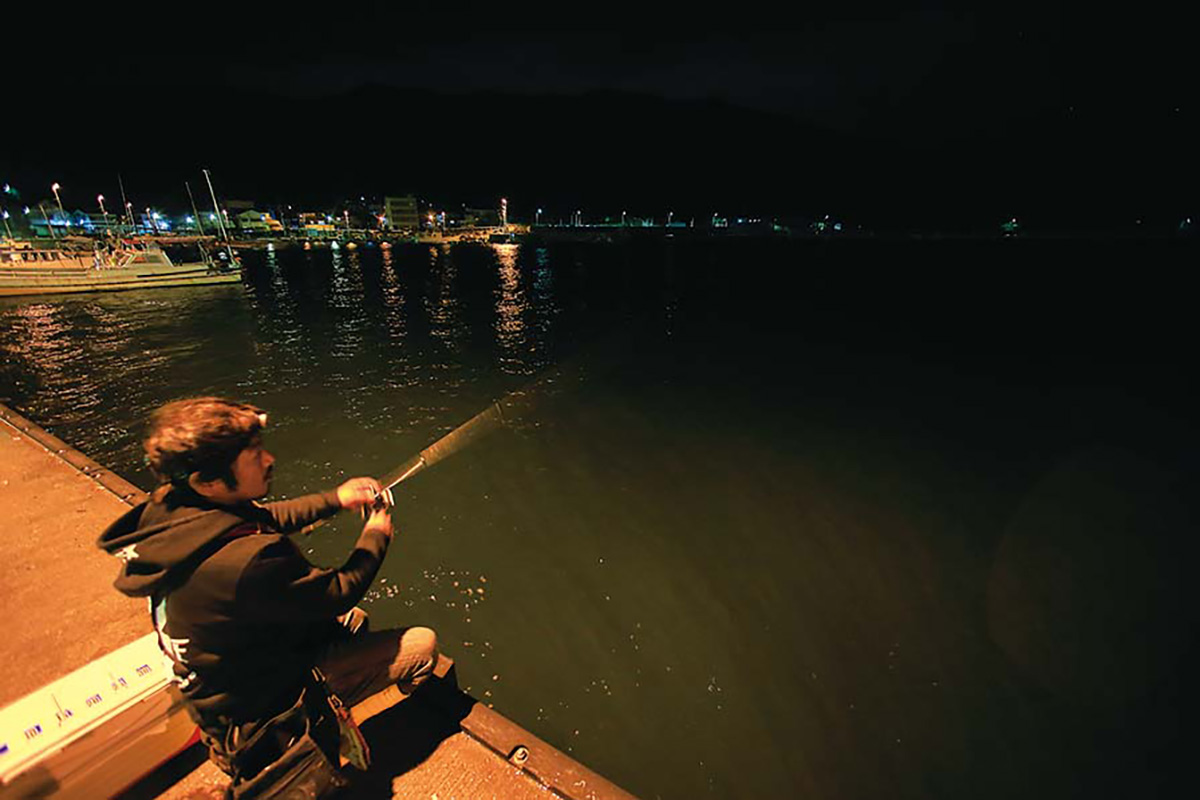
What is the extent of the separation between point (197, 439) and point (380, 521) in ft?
3.31

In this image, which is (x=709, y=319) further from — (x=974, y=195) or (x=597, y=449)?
(x=974, y=195)

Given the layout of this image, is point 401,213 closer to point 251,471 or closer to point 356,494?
point 356,494

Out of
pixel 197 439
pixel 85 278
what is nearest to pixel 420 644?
pixel 197 439

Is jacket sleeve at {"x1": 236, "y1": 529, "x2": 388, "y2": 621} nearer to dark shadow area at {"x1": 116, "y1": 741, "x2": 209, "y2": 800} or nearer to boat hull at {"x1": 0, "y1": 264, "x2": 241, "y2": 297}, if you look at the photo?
dark shadow area at {"x1": 116, "y1": 741, "x2": 209, "y2": 800}

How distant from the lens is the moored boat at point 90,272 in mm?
33938

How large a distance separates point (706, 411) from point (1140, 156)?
26095 cm

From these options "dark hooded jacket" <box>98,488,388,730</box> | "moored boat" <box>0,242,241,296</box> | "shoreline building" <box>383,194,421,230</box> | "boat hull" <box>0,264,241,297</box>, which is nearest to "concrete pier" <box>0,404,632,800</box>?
"dark hooded jacket" <box>98,488,388,730</box>

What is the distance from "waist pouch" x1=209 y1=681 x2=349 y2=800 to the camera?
2.43 m

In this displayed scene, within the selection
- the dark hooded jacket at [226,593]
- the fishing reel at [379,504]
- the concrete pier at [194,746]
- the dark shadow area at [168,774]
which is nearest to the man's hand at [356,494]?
the fishing reel at [379,504]

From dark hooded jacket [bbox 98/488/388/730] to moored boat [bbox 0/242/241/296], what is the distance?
45958 millimetres

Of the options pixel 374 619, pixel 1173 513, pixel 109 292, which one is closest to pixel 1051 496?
pixel 1173 513

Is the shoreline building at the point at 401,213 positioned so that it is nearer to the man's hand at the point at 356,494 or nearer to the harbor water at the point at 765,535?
the harbor water at the point at 765,535

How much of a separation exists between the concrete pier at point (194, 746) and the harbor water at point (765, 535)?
1971mm

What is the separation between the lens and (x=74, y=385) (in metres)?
15.6
